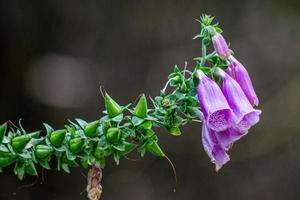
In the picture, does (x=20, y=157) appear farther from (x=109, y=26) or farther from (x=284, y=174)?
(x=284, y=174)

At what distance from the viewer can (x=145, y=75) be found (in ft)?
11.7

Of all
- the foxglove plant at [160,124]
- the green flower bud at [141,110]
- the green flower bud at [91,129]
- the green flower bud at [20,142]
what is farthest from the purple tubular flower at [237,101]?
the green flower bud at [20,142]

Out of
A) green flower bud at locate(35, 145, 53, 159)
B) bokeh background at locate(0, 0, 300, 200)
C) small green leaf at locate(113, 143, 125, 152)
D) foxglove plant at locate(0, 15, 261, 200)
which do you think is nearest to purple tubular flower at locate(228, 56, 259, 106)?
foxglove plant at locate(0, 15, 261, 200)

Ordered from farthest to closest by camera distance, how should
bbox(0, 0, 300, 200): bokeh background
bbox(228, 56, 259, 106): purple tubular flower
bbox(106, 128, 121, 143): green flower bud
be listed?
1. bbox(0, 0, 300, 200): bokeh background
2. bbox(228, 56, 259, 106): purple tubular flower
3. bbox(106, 128, 121, 143): green flower bud

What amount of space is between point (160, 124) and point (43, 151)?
233mm

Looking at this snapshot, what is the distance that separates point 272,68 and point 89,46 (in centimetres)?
115

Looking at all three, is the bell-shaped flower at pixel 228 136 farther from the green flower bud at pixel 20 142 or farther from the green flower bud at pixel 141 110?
the green flower bud at pixel 20 142

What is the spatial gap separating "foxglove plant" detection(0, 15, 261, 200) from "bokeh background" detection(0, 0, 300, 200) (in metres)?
2.17

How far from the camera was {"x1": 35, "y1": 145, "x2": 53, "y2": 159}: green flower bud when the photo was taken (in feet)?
3.94

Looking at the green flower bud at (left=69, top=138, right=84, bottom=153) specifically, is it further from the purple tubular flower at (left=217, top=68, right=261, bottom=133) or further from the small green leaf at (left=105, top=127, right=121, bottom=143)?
the purple tubular flower at (left=217, top=68, right=261, bottom=133)

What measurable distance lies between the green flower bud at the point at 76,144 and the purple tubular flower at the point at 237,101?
11.9 inches

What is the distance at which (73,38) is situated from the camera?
11.3 feet

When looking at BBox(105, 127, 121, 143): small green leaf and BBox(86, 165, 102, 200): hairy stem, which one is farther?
BBox(86, 165, 102, 200): hairy stem

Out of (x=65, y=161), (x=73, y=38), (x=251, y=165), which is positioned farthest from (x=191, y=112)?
(x=251, y=165)
